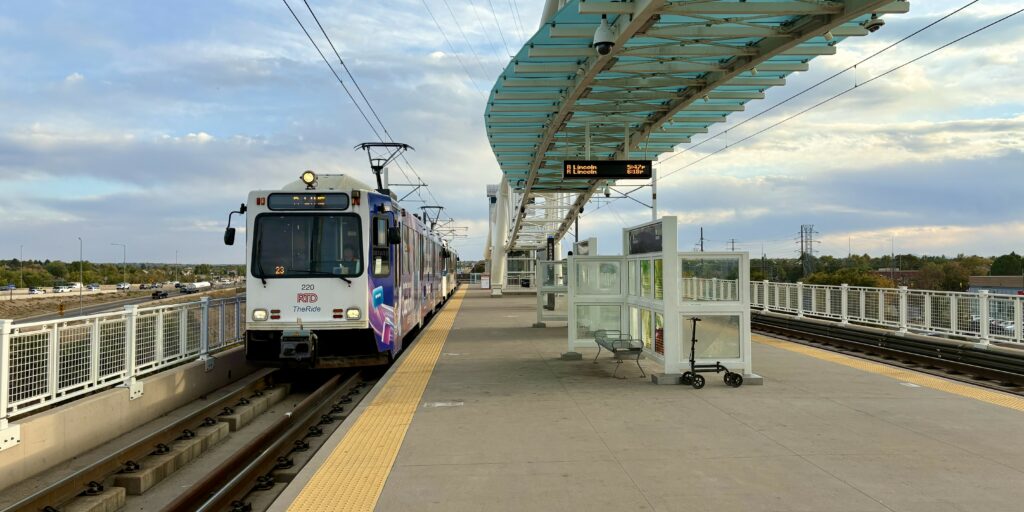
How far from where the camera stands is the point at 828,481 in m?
5.27

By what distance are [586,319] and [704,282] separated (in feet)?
9.08

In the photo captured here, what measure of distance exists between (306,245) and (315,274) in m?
0.51

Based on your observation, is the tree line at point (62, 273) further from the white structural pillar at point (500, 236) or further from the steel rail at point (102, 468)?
the steel rail at point (102, 468)

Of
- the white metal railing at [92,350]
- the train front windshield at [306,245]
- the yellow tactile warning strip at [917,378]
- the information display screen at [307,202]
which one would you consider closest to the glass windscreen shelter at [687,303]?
the yellow tactile warning strip at [917,378]

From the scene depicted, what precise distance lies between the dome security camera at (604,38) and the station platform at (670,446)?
4.66 m

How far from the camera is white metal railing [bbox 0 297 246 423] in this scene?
21.7 ft

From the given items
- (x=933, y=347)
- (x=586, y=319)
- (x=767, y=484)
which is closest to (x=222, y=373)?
(x=586, y=319)

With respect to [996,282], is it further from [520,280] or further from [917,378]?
[917,378]

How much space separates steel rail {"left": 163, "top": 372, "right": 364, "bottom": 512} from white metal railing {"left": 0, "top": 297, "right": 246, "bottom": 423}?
193cm

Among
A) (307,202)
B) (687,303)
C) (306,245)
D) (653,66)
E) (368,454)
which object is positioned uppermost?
(653,66)

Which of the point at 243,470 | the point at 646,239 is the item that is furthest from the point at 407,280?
the point at 243,470

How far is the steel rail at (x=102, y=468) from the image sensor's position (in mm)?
5375

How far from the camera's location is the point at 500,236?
1823 inches

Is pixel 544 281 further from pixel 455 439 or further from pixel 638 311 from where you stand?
pixel 455 439
